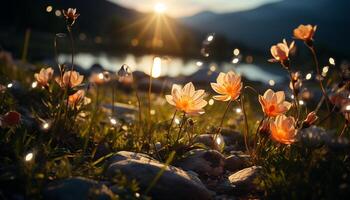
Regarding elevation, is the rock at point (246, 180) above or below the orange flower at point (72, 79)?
below

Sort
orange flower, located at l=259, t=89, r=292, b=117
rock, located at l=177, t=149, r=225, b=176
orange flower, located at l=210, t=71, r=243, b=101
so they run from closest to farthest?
orange flower, located at l=259, t=89, r=292, b=117 → orange flower, located at l=210, t=71, r=243, b=101 → rock, located at l=177, t=149, r=225, b=176

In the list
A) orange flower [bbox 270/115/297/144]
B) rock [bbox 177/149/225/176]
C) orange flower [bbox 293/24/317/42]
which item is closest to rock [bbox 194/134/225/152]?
rock [bbox 177/149/225/176]

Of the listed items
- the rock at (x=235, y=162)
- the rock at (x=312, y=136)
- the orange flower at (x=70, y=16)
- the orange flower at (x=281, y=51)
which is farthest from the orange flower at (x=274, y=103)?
the orange flower at (x=70, y=16)

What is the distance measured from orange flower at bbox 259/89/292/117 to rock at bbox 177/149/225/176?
76 centimetres

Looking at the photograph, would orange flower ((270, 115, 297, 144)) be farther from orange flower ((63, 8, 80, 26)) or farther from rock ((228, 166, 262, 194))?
orange flower ((63, 8, 80, 26))

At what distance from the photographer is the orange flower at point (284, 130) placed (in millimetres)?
4148

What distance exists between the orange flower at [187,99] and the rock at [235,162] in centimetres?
94

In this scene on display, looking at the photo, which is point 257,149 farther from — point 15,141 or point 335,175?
point 15,141

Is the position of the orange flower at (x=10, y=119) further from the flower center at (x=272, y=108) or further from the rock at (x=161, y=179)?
the flower center at (x=272, y=108)

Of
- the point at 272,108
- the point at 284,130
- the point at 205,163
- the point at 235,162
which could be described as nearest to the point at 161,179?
the point at 205,163

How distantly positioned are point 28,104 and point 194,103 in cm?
359

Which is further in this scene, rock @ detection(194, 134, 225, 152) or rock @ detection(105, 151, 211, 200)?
rock @ detection(194, 134, 225, 152)

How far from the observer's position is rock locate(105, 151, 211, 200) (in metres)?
3.72

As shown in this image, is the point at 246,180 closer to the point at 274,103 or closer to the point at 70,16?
the point at 274,103
